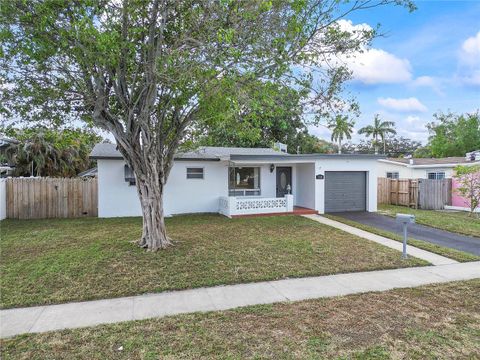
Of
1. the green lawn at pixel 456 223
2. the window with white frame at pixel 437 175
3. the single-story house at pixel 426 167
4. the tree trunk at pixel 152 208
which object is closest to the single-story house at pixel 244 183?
the green lawn at pixel 456 223

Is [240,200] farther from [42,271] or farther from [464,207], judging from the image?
[464,207]

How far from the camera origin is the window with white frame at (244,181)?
15.5 metres

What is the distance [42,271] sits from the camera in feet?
19.8

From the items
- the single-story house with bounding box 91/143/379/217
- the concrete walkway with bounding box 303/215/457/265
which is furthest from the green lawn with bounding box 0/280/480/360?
the single-story house with bounding box 91/143/379/217

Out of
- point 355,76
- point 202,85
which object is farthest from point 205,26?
point 355,76

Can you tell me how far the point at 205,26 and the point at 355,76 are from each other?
359 centimetres

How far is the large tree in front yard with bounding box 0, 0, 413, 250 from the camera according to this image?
5.74 m

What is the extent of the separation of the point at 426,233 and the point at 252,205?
703cm

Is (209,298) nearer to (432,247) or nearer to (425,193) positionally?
(432,247)

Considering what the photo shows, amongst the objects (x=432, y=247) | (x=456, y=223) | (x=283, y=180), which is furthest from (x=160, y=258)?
(x=456, y=223)

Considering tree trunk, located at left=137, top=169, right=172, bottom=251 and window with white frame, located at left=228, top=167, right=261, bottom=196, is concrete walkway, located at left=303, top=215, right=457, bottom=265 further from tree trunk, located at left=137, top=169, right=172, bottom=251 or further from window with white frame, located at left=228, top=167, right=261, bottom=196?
tree trunk, located at left=137, top=169, right=172, bottom=251

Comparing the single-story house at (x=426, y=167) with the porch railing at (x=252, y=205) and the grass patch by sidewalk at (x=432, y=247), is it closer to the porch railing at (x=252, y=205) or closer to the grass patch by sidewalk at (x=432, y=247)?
the porch railing at (x=252, y=205)

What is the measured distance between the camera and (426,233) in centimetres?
1027

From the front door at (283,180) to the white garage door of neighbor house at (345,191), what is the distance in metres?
2.23
